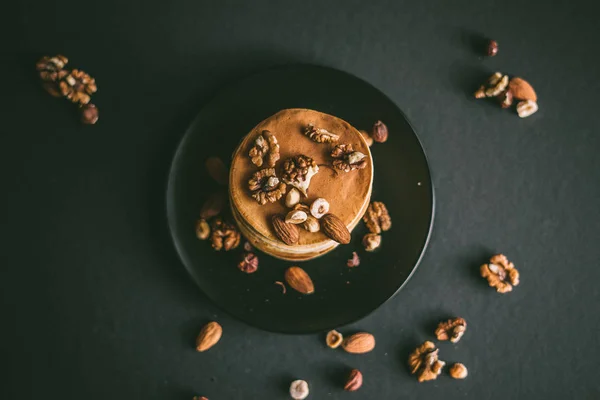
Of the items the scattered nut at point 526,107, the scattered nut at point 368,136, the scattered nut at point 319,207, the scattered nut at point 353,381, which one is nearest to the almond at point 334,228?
the scattered nut at point 319,207

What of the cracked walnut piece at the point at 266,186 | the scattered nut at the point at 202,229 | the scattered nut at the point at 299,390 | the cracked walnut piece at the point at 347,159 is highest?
the cracked walnut piece at the point at 347,159

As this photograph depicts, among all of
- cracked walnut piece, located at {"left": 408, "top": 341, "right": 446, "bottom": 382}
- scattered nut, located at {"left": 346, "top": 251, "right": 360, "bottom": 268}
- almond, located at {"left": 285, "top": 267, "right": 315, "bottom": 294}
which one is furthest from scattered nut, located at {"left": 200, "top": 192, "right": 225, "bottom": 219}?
cracked walnut piece, located at {"left": 408, "top": 341, "right": 446, "bottom": 382}

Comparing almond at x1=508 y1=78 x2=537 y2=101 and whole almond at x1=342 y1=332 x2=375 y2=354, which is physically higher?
almond at x1=508 y1=78 x2=537 y2=101

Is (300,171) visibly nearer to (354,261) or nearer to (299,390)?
(354,261)

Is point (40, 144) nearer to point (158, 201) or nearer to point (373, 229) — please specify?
point (158, 201)

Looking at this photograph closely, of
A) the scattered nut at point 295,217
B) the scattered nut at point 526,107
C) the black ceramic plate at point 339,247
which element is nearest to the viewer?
the scattered nut at point 295,217

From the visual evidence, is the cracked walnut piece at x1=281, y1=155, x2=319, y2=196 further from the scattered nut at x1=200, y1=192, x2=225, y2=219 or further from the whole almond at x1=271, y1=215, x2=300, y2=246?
the scattered nut at x1=200, y1=192, x2=225, y2=219

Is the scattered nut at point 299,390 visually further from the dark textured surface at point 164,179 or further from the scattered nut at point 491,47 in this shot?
the scattered nut at point 491,47
